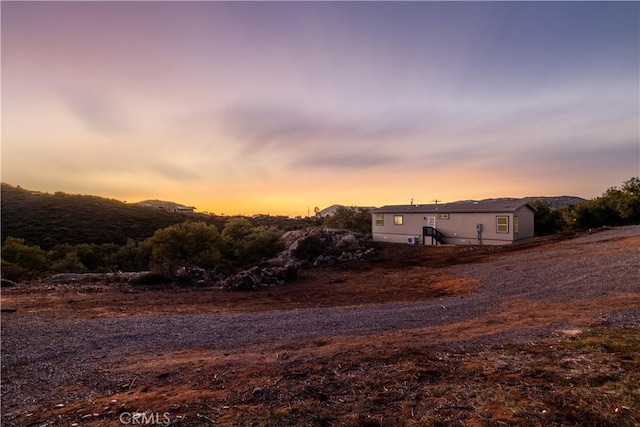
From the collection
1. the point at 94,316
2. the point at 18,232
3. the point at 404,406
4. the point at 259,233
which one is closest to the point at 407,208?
the point at 259,233

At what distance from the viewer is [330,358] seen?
16.6ft

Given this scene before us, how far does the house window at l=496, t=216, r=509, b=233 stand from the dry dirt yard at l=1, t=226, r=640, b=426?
41.2ft

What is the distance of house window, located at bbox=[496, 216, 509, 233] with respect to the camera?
77.0 feet

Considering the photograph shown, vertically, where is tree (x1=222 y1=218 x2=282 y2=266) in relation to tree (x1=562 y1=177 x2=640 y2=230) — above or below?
below

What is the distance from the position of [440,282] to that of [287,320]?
823 centimetres

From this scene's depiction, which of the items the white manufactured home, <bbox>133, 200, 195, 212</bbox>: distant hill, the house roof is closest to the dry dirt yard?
the white manufactured home

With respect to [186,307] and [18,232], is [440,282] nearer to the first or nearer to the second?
[186,307]

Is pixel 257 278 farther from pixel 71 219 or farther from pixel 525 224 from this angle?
pixel 71 219

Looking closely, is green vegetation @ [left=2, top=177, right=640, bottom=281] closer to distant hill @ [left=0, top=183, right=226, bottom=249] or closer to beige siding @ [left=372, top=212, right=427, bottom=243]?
distant hill @ [left=0, top=183, right=226, bottom=249]

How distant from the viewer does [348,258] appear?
72.4 feet

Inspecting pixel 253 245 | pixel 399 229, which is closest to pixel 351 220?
pixel 399 229

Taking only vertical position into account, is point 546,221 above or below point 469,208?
below

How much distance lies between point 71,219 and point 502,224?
150 ft

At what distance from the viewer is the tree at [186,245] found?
2117 centimetres
